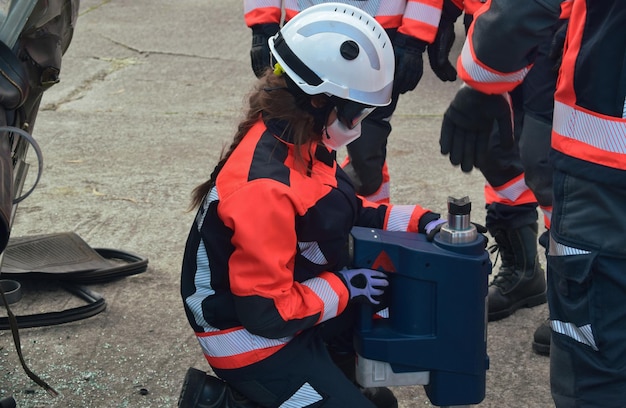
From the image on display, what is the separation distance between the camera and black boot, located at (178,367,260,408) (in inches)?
102

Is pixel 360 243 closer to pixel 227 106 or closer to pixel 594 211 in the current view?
pixel 594 211

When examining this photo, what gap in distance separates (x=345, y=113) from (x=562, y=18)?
105 cm

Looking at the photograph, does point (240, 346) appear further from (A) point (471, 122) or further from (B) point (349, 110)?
(A) point (471, 122)

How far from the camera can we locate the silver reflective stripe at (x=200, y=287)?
2535mm

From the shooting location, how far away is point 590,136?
216cm

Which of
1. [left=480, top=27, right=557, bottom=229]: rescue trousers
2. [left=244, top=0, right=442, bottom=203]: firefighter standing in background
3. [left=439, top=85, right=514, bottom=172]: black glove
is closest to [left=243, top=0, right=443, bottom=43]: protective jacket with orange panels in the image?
[left=244, top=0, right=442, bottom=203]: firefighter standing in background

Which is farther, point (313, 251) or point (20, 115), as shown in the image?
point (20, 115)

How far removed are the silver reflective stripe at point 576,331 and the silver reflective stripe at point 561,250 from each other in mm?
162

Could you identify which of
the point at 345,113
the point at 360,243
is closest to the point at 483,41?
the point at 345,113

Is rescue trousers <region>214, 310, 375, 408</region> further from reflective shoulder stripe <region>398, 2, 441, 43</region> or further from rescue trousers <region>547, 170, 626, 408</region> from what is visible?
reflective shoulder stripe <region>398, 2, 441, 43</region>

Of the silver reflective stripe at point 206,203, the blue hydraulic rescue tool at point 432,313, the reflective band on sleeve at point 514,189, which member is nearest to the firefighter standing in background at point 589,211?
the blue hydraulic rescue tool at point 432,313

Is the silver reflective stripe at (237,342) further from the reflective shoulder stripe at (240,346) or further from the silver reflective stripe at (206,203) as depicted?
the silver reflective stripe at (206,203)

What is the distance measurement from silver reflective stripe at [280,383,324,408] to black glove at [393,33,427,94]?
1482mm

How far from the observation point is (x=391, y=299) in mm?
2582
